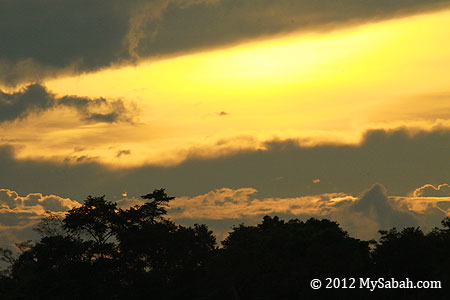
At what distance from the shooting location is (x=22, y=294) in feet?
329

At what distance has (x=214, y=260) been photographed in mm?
90875

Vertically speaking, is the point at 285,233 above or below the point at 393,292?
above

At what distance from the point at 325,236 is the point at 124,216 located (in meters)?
37.2

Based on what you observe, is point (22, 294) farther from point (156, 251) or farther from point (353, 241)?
point (353, 241)

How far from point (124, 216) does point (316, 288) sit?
40.7 meters

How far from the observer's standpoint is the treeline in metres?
76.0

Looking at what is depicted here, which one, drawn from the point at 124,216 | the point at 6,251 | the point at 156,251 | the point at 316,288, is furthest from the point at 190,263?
the point at 6,251

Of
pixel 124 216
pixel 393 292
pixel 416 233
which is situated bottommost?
pixel 393 292

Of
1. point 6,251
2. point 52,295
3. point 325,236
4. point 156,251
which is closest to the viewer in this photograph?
point 325,236

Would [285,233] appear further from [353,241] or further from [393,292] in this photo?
[393,292]

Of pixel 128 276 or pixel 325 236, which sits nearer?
pixel 325 236

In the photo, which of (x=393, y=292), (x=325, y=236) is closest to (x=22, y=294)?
(x=325, y=236)

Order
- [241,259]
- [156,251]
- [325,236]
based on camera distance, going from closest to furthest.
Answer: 1. [325,236]
2. [241,259]
3. [156,251]

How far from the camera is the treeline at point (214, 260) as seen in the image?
7600cm
